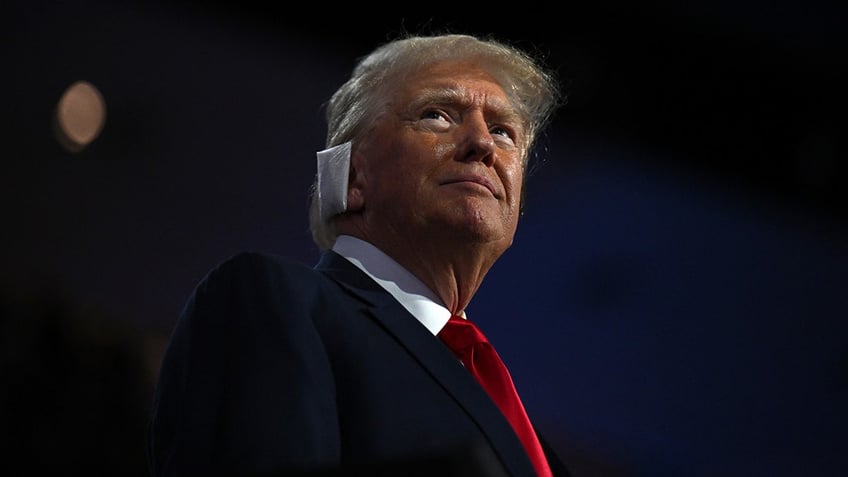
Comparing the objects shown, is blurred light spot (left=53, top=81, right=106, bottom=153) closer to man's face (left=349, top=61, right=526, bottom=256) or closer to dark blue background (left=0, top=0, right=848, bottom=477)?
dark blue background (left=0, top=0, right=848, bottom=477)

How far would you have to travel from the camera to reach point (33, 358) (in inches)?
101

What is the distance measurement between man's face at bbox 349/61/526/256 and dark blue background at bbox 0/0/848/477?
1.11 metres

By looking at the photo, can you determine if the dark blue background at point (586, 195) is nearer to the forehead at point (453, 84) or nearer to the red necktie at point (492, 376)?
the forehead at point (453, 84)

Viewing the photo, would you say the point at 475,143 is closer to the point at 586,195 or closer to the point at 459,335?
the point at 459,335

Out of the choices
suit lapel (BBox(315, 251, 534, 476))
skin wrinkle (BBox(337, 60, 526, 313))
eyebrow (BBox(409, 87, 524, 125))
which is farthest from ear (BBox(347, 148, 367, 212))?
suit lapel (BBox(315, 251, 534, 476))

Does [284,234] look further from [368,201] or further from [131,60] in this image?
[368,201]

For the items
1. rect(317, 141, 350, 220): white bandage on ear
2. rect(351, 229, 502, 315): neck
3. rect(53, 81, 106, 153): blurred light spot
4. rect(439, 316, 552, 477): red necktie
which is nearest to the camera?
rect(439, 316, 552, 477): red necktie

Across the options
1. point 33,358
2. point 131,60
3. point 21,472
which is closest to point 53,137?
point 131,60

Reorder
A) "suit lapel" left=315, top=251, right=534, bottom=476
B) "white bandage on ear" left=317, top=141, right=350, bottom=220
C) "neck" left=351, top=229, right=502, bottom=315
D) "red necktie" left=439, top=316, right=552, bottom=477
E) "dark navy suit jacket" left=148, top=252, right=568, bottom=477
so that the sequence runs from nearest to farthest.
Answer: "dark navy suit jacket" left=148, top=252, right=568, bottom=477
"suit lapel" left=315, top=251, right=534, bottom=476
"red necktie" left=439, top=316, right=552, bottom=477
"neck" left=351, top=229, right=502, bottom=315
"white bandage on ear" left=317, top=141, right=350, bottom=220

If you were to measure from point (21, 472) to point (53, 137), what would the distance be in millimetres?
816

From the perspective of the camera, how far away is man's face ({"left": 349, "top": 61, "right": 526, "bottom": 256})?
1.58 m

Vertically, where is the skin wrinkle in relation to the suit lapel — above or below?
above

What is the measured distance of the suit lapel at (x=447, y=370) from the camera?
4.20ft

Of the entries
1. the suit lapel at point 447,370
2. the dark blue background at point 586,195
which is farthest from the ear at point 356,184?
the dark blue background at point 586,195
